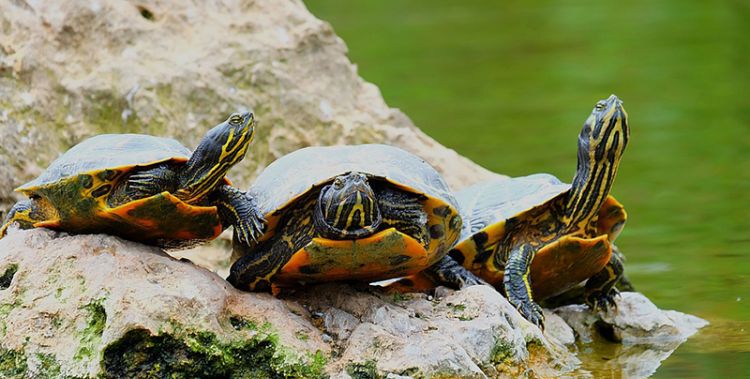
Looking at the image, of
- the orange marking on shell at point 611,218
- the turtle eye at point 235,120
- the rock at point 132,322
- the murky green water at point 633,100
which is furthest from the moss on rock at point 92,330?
the orange marking on shell at point 611,218

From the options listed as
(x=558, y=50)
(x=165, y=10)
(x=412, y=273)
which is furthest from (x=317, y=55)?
(x=558, y=50)

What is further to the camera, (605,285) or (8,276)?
(605,285)

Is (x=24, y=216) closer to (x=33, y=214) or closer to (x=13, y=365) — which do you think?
(x=33, y=214)

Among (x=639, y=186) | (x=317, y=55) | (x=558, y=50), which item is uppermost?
(x=317, y=55)

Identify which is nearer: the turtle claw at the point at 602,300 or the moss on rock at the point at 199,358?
the moss on rock at the point at 199,358

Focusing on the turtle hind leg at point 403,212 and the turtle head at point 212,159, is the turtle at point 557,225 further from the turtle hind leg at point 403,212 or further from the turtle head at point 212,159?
the turtle head at point 212,159

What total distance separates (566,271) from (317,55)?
2575 mm

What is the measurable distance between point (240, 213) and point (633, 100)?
690 cm

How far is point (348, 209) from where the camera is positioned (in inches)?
155

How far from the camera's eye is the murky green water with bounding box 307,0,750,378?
5984 mm

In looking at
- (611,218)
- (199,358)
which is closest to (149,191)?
(199,358)

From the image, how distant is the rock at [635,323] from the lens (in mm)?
5012

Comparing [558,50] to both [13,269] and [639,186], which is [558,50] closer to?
[639,186]

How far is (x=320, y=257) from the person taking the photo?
4.06m
